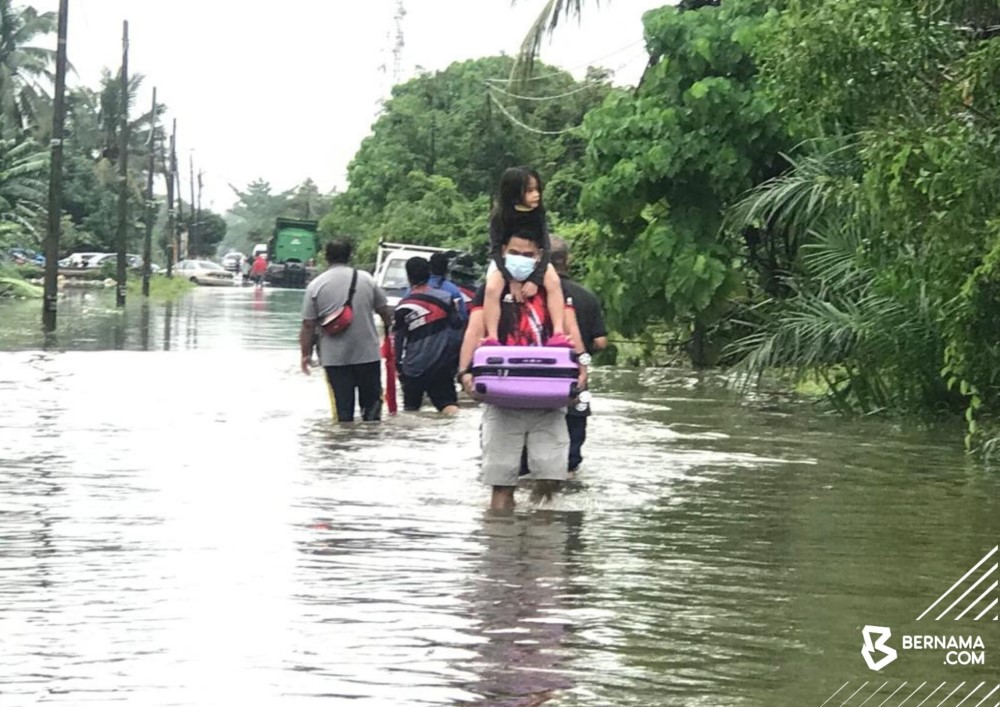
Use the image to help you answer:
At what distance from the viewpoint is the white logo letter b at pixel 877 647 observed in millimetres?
6523

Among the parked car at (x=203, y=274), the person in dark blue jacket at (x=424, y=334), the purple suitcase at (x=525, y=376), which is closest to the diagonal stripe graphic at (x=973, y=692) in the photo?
the purple suitcase at (x=525, y=376)

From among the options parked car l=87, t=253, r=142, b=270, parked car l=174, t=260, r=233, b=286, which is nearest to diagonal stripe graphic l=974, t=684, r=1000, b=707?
parked car l=87, t=253, r=142, b=270

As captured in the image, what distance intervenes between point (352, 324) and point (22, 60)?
205 feet

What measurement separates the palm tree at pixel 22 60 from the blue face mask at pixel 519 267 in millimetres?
63937

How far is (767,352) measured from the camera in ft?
59.0

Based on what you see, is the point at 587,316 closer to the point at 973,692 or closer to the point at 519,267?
the point at 519,267

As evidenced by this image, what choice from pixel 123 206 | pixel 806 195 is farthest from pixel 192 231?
pixel 806 195

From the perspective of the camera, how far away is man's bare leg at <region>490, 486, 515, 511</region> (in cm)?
1016

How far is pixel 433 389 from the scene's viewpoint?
1594 centimetres

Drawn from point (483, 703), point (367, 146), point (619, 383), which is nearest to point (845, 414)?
point (619, 383)

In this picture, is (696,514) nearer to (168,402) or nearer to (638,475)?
(638,475)

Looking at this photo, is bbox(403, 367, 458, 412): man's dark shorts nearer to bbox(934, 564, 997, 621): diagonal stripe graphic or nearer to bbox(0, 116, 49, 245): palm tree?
bbox(934, 564, 997, 621): diagonal stripe graphic

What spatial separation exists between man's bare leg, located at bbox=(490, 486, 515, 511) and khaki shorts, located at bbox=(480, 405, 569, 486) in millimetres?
393

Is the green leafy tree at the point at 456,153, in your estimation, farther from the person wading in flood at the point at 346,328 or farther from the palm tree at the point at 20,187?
the person wading in flood at the point at 346,328
